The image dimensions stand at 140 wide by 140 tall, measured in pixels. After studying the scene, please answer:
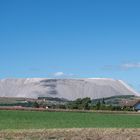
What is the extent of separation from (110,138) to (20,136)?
5.77 meters

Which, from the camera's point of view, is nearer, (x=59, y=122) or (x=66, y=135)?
(x=66, y=135)

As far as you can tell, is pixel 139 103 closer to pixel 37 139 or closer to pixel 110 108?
pixel 110 108

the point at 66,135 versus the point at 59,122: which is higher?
the point at 59,122

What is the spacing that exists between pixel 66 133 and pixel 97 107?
3906 inches

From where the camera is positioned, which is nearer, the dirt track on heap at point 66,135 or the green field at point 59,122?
the dirt track on heap at point 66,135

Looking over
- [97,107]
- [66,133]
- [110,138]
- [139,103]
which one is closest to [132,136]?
[110,138]

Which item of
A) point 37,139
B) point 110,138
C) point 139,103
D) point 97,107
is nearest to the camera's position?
point 37,139

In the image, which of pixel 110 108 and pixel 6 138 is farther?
pixel 110 108

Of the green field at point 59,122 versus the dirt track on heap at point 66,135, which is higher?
the green field at point 59,122

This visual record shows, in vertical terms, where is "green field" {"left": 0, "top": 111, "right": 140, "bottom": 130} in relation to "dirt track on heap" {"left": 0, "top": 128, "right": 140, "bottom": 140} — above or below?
above

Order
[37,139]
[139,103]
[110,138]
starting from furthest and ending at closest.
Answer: [139,103]
[110,138]
[37,139]

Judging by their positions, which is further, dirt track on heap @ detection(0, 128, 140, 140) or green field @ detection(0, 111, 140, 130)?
green field @ detection(0, 111, 140, 130)

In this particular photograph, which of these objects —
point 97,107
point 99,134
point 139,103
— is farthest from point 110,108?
point 99,134

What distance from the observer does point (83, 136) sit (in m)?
29.8
